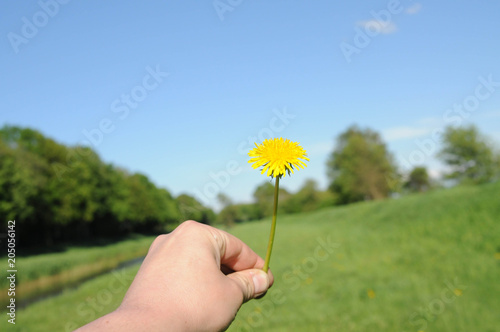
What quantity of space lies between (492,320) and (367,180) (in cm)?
4522

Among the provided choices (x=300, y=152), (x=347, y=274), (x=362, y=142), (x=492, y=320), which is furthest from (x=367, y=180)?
(x=300, y=152)

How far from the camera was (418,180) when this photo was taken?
47781mm

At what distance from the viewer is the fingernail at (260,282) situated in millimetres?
1448

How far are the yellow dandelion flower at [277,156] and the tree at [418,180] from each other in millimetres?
48683

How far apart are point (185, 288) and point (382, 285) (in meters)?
8.41

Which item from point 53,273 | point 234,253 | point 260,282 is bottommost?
point 53,273

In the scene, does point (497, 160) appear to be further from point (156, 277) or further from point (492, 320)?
point (156, 277)

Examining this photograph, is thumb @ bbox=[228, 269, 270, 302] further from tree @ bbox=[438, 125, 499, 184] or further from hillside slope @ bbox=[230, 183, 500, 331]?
tree @ bbox=[438, 125, 499, 184]

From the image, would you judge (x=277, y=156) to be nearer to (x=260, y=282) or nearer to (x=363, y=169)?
(x=260, y=282)

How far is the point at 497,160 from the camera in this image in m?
45.6

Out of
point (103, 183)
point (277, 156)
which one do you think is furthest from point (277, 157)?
point (103, 183)

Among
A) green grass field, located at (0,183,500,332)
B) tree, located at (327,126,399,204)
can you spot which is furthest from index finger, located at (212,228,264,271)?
tree, located at (327,126,399,204)

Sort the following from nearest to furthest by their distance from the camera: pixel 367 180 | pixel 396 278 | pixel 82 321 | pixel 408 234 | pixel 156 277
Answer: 1. pixel 156 277
2. pixel 82 321
3. pixel 396 278
4. pixel 408 234
5. pixel 367 180

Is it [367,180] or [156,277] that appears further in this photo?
[367,180]
